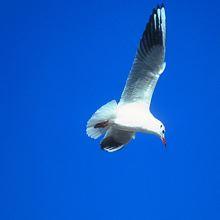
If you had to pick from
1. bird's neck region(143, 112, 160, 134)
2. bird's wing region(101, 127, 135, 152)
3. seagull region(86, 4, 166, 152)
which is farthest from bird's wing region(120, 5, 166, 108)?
bird's wing region(101, 127, 135, 152)

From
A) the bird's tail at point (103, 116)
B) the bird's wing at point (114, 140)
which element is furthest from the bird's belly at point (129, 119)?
the bird's wing at point (114, 140)

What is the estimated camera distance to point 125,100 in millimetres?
12203

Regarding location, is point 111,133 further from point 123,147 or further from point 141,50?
point 141,50

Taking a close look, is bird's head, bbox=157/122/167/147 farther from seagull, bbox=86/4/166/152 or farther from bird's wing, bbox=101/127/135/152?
bird's wing, bbox=101/127/135/152

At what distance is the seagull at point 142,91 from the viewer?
1194cm

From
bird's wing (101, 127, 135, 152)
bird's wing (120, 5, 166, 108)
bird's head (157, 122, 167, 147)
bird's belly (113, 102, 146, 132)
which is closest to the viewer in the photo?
bird's wing (120, 5, 166, 108)

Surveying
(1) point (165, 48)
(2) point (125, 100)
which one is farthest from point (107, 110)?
(1) point (165, 48)

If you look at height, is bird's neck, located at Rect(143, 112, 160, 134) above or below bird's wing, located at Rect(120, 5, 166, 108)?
below

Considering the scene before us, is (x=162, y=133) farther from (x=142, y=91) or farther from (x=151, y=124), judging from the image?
(x=142, y=91)

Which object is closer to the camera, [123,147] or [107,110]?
[107,110]

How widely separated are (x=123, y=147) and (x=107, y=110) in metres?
1.22

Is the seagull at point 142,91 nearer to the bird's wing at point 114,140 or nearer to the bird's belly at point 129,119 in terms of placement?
the bird's belly at point 129,119

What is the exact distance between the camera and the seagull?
11.9m

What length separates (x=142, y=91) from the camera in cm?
1220
